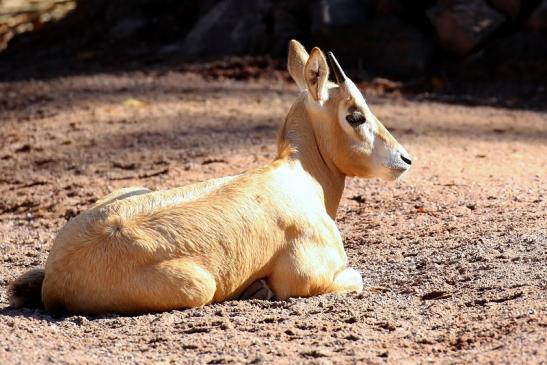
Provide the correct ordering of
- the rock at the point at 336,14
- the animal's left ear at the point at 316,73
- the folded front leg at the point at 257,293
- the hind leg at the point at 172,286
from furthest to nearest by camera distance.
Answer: the rock at the point at 336,14, the animal's left ear at the point at 316,73, the folded front leg at the point at 257,293, the hind leg at the point at 172,286

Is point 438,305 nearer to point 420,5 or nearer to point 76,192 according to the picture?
point 76,192

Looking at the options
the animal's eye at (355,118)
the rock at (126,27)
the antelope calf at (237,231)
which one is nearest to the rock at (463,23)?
the rock at (126,27)

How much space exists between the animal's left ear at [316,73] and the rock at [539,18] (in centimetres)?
753

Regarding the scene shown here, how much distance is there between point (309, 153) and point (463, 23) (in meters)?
7.36

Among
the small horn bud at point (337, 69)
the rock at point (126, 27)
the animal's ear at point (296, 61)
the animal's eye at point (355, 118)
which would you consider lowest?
the rock at point (126, 27)

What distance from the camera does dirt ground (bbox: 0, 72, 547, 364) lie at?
16.7 feet

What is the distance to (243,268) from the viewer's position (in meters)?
5.88

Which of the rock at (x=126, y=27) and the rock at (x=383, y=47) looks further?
the rock at (x=126, y=27)

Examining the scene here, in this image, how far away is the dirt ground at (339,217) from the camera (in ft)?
16.7

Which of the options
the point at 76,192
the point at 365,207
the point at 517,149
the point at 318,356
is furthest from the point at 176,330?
the point at 517,149

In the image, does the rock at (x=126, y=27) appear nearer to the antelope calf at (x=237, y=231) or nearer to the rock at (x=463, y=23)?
the rock at (x=463, y=23)

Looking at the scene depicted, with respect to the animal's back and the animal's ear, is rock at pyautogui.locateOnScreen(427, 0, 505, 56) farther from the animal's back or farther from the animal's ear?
the animal's back

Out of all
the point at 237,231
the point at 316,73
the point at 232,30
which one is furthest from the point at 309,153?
the point at 232,30

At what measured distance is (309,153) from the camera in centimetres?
652
